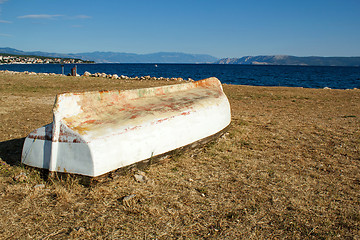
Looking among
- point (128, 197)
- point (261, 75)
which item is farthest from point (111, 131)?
point (261, 75)

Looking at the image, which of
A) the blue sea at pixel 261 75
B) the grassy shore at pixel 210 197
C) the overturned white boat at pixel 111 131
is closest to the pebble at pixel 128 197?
the grassy shore at pixel 210 197

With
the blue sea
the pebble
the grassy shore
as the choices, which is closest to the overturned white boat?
the grassy shore

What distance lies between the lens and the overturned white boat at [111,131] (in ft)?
11.5

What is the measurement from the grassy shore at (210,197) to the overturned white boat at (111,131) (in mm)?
301

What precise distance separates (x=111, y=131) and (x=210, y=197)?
160 centimetres

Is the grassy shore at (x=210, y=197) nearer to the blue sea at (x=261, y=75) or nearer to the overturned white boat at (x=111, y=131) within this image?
the overturned white boat at (x=111, y=131)

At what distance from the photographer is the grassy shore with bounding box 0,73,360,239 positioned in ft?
9.35

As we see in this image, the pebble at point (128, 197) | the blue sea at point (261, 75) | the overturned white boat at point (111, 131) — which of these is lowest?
the pebble at point (128, 197)

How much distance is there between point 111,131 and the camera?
3.67m

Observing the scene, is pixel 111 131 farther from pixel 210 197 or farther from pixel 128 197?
pixel 210 197

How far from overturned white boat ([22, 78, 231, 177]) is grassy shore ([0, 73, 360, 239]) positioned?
301 millimetres

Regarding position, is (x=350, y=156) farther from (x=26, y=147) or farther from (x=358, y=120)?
(x=26, y=147)

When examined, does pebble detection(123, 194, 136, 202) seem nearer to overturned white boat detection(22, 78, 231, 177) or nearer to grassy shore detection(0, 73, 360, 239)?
grassy shore detection(0, 73, 360, 239)

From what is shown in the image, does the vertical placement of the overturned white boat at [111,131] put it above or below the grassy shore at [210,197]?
above
